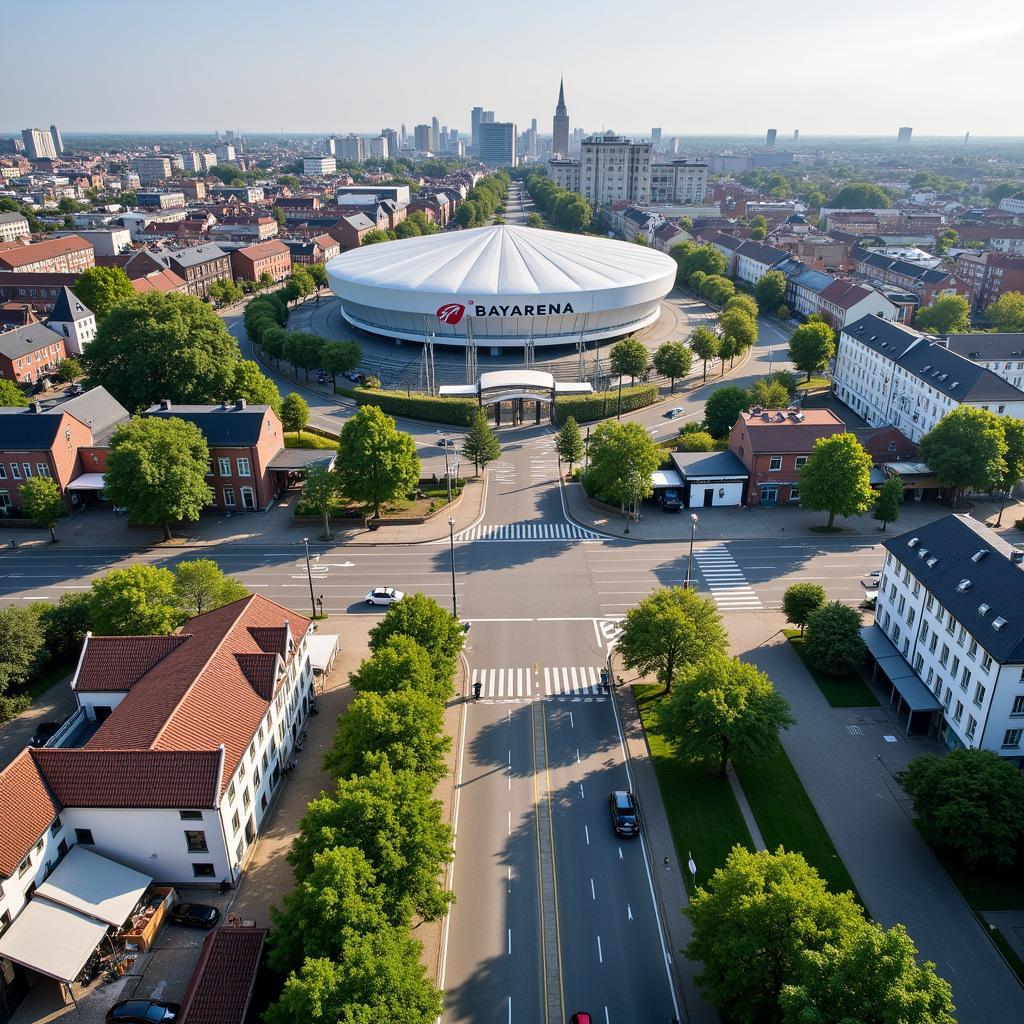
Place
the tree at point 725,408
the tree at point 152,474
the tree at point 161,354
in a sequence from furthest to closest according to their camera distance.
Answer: the tree at point 161,354, the tree at point 725,408, the tree at point 152,474

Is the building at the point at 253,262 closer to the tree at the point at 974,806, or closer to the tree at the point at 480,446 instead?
the tree at the point at 480,446

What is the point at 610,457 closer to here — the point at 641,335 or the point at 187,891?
the point at 187,891

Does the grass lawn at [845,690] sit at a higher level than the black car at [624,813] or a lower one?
lower

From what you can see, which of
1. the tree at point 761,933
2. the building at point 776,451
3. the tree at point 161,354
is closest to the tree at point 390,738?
the tree at point 761,933

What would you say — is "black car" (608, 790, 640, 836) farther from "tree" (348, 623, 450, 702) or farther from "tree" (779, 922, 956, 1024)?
"tree" (779, 922, 956, 1024)

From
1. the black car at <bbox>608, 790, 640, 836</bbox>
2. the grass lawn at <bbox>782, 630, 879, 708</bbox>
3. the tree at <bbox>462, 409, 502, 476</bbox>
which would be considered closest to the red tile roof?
the black car at <bbox>608, 790, 640, 836</bbox>

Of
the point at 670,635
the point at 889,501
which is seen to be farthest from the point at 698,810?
the point at 889,501
